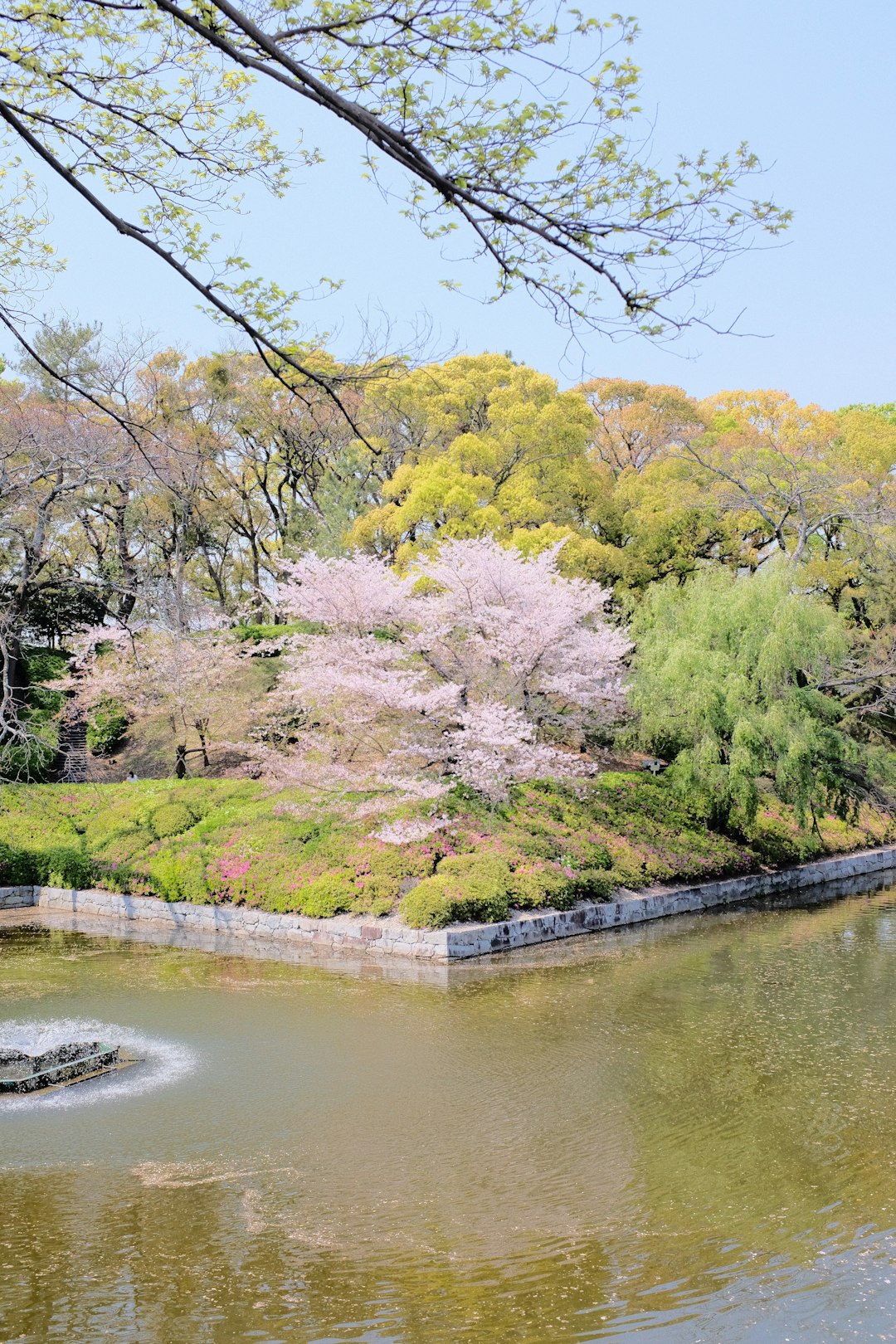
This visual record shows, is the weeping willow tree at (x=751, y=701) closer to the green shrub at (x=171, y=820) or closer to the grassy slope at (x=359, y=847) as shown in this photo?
the grassy slope at (x=359, y=847)

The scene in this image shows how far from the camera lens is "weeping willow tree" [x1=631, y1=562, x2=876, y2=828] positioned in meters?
16.8

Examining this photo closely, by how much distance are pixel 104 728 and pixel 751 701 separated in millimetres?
15268

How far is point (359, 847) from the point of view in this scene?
15.0 m

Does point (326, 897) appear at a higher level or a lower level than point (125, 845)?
lower

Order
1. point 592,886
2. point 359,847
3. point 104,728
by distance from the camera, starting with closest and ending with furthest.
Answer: point 592,886
point 359,847
point 104,728

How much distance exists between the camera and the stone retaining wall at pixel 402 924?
1292 centimetres

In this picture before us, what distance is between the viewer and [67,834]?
59.5 feet

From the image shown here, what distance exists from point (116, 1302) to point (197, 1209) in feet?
3.61

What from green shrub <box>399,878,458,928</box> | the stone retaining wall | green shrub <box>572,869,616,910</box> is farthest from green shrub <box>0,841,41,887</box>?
green shrub <box>572,869,616,910</box>

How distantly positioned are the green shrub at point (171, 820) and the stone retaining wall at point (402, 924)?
1266 millimetres

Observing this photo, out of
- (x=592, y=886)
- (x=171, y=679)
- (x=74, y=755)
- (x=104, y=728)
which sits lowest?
(x=592, y=886)

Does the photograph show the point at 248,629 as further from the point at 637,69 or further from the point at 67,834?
the point at 637,69

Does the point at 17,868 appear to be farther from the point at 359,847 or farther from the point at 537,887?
the point at 537,887

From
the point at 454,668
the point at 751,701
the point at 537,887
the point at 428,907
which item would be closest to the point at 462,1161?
the point at 428,907
